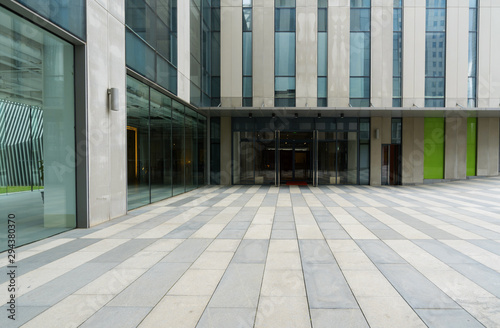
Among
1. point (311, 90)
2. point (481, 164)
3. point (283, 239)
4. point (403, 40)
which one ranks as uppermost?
point (403, 40)

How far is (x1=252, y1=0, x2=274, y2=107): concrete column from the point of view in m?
18.5

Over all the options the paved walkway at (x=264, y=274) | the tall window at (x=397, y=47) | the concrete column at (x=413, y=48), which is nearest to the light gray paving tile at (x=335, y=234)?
the paved walkway at (x=264, y=274)

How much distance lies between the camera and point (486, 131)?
1959 centimetres

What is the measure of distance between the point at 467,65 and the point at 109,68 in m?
20.9

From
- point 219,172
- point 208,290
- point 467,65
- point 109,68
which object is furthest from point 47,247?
point 467,65

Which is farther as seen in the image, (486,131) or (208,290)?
(486,131)

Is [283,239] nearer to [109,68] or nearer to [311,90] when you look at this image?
[109,68]

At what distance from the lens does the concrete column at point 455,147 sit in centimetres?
1952

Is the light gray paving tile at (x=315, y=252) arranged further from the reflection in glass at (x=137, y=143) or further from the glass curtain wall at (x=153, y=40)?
the glass curtain wall at (x=153, y=40)

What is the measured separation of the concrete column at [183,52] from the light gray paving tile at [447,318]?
11870mm

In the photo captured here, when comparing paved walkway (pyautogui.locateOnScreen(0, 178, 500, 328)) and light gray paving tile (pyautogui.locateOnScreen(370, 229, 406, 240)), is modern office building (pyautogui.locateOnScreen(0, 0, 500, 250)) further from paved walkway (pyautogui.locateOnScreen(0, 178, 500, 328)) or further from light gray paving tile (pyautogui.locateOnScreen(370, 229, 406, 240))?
light gray paving tile (pyautogui.locateOnScreen(370, 229, 406, 240))

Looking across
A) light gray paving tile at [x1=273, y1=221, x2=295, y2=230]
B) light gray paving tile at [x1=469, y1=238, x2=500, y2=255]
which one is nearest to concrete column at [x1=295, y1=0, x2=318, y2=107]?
light gray paving tile at [x1=273, y1=221, x2=295, y2=230]

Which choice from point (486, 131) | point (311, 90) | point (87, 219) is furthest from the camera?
point (486, 131)

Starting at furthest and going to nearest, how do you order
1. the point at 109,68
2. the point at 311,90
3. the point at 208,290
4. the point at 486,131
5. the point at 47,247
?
the point at 486,131
the point at 311,90
the point at 109,68
the point at 47,247
the point at 208,290
